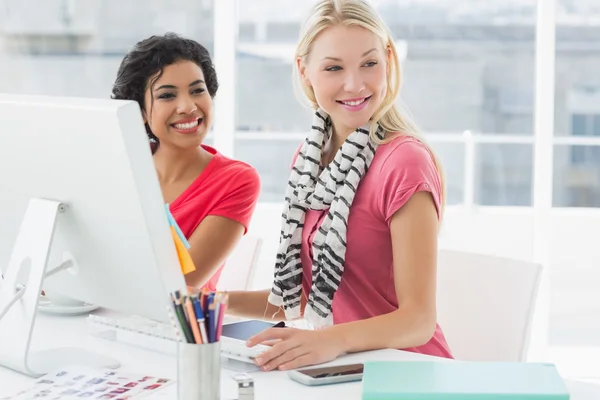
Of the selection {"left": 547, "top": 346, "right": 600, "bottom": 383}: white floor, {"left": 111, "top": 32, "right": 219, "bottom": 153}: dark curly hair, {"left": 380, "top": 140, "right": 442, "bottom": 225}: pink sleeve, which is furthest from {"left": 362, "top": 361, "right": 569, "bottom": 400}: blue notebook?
{"left": 547, "top": 346, "right": 600, "bottom": 383}: white floor

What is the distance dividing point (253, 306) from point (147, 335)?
43 centimetres

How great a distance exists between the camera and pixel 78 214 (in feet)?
4.47

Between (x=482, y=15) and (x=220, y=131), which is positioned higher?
(x=482, y=15)

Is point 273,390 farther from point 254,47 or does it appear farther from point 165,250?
point 254,47

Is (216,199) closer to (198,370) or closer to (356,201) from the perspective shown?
(356,201)

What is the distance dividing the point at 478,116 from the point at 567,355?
296 centimetres

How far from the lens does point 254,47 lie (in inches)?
239

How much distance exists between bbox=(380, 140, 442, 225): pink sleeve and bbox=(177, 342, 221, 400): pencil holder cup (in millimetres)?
682

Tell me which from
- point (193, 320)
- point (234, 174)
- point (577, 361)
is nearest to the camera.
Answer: point (193, 320)

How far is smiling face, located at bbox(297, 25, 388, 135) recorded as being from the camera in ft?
6.06

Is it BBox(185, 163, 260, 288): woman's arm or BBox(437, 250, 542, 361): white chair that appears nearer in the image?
BBox(437, 250, 542, 361): white chair

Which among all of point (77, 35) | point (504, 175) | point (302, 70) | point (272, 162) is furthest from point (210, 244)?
point (504, 175)

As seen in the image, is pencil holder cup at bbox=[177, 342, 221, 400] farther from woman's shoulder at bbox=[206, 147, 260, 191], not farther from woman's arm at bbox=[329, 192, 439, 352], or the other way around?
woman's shoulder at bbox=[206, 147, 260, 191]

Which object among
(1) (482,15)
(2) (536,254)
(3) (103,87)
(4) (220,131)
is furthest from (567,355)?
(3) (103,87)
